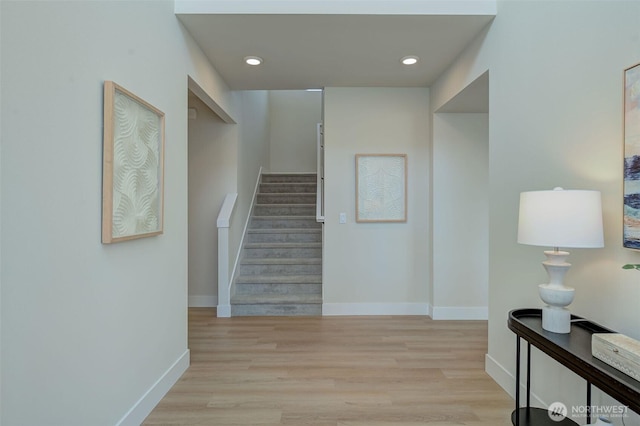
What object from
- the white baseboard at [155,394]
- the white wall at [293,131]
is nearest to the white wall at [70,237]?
the white baseboard at [155,394]

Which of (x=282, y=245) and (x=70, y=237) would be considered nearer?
(x=70, y=237)

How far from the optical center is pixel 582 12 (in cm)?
170

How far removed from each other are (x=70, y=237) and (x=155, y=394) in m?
1.26

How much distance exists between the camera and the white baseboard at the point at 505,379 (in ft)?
6.75

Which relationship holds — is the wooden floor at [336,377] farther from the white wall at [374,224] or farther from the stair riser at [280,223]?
the stair riser at [280,223]

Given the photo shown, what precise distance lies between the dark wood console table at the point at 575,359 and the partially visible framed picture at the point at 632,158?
0.44 metres

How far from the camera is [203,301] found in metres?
4.32

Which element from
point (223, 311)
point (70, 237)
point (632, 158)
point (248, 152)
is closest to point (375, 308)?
point (223, 311)

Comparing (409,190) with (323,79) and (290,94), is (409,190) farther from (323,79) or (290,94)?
(290,94)

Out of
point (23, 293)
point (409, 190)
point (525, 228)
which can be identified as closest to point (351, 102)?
point (409, 190)

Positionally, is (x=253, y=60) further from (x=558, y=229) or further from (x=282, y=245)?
(x=558, y=229)

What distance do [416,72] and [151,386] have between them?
11.3ft

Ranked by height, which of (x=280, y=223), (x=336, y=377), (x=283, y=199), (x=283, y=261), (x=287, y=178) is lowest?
(x=336, y=377)

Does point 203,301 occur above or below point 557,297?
below
